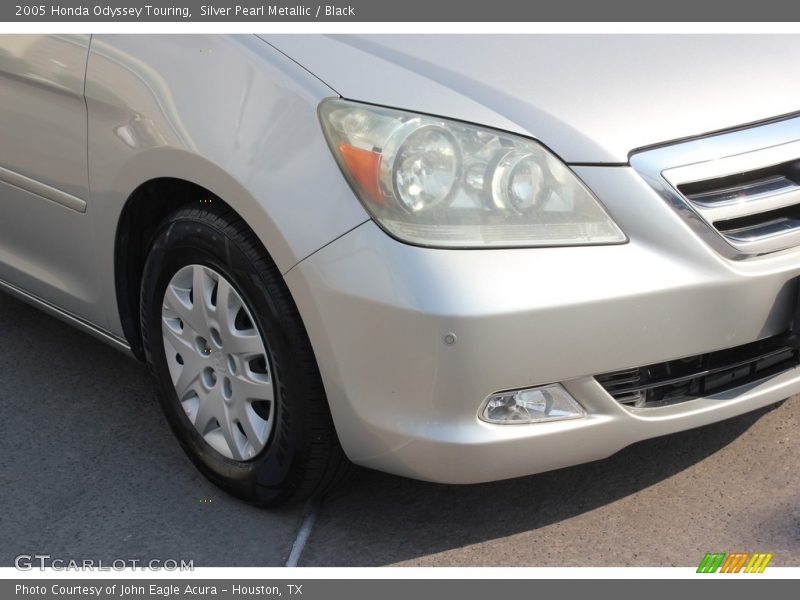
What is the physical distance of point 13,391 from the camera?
3635 mm

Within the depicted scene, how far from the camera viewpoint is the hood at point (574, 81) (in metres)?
2.40

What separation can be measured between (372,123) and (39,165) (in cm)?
115

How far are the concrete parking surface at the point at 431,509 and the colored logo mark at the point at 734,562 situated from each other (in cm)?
2

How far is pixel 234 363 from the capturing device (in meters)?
2.80

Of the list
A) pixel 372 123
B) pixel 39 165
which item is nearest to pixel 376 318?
pixel 372 123

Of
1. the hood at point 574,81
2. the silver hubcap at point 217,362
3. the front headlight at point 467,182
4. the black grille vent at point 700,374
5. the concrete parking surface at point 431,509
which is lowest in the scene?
the concrete parking surface at point 431,509

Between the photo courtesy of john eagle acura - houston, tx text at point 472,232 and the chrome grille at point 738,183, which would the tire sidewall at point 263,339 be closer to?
the photo courtesy of john eagle acura - houston, tx text at point 472,232

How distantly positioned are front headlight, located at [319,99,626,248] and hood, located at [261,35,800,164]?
4 cm

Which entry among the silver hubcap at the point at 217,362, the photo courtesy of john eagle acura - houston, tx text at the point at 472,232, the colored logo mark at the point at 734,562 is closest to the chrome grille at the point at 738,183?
the photo courtesy of john eagle acura - houston, tx text at the point at 472,232

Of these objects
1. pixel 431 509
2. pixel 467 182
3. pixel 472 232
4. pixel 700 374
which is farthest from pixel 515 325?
pixel 431 509

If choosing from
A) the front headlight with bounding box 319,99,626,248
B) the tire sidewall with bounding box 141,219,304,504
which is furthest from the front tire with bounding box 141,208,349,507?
the front headlight with bounding box 319,99,626,248

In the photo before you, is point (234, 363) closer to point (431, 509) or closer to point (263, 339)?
point (263, 339)

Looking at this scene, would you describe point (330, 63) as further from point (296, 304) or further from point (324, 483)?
point (324, 483)

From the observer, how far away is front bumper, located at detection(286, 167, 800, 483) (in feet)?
7.57
